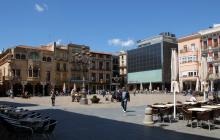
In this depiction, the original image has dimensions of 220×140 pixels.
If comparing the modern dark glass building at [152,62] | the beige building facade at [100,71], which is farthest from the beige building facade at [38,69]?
the modern dark glass building at [152,62]

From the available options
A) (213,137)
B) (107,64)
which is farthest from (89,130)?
(107,64)

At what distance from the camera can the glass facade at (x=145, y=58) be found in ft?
273

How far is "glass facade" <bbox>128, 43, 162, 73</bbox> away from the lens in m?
83.2

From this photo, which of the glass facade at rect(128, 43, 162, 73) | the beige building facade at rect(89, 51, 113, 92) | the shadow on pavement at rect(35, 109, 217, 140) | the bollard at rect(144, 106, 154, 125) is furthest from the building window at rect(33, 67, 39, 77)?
the shadow on pavement at rect(35, 109, 217, 140)

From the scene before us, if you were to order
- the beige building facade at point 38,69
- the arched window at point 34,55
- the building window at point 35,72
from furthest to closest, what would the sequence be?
the building window at point 35,72 < the arched window at point 34,55 < the beige building facade at point 38,69

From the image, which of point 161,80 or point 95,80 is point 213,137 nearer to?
point 161,80

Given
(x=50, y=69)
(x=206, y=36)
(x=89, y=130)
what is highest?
(x=206, y=36)

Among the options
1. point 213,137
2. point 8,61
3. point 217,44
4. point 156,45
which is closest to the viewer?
point 213,137

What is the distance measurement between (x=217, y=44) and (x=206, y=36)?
10.8 ft

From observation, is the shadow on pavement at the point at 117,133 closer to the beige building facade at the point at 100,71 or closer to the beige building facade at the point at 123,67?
the beige building facade at the point at 100,71

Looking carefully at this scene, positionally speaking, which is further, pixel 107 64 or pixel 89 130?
pixel 107 64

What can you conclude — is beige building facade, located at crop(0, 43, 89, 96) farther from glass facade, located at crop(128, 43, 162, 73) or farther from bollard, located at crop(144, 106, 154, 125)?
bollard, located at crop(144, 106, 154, 125)

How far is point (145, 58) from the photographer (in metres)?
88.1

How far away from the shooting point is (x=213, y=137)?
1088 centimetres
